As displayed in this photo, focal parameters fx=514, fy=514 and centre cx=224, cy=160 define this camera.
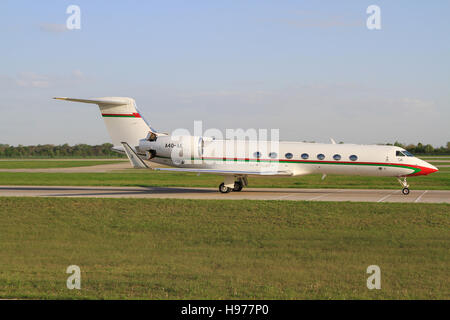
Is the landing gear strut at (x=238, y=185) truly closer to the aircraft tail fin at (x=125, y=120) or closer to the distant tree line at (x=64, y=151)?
the aircraft tail fin at (x=125, y=120)

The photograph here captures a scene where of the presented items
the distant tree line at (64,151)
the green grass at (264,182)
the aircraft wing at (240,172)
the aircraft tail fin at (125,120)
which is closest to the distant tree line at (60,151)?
the distant tree line at (64,151)

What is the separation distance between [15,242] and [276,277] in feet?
35.1

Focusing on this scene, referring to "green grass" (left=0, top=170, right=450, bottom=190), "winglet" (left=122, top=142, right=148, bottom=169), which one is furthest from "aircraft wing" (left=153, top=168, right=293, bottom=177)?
"green grass" (left=0, top=170, right=450, bottom=190)

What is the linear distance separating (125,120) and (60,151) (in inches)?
4563

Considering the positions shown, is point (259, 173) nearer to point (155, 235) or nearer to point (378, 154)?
point (378, 154)

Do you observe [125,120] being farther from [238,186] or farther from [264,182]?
[264,182]

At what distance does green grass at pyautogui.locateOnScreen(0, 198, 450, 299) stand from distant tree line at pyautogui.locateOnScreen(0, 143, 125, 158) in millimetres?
113701

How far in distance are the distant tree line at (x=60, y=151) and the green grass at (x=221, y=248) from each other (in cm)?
11370

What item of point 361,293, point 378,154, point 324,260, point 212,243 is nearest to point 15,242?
point 212,243

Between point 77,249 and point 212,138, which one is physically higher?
point 212,138

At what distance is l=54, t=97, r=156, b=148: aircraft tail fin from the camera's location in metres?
32.4

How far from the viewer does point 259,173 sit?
29219 mm

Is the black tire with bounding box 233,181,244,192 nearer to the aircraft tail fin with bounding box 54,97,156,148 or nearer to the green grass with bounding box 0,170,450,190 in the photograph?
the green grass with bounding box 0,170,450,190

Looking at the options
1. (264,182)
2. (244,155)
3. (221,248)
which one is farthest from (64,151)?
(221,248)
